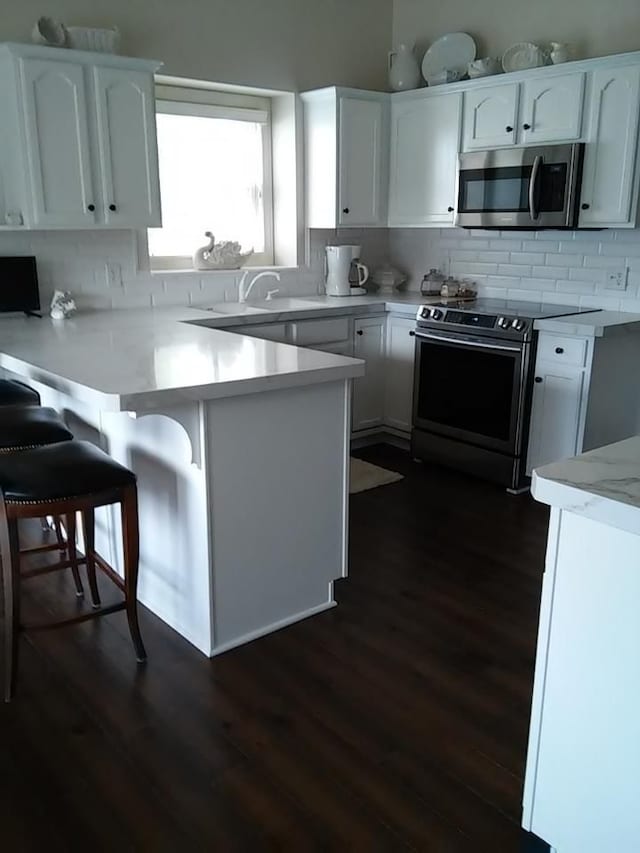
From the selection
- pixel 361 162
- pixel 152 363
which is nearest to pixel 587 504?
pixel 152 363

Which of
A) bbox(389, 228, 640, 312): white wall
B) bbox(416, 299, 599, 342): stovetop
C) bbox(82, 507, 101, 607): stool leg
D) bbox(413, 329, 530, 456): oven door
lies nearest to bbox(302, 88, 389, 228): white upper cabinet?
bbox(389, 228, 640, 312): white wall

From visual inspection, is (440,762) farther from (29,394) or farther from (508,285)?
(508,285)

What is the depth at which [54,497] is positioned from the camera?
2.14 meters

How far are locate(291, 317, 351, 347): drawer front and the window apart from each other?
0.89m

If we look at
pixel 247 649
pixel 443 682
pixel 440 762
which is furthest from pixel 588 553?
pixel 247 649

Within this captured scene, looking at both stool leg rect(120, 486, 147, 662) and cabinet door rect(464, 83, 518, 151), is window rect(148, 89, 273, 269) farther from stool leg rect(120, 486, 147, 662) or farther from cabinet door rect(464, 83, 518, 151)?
stool leg rect(120, 486, 147, 662)

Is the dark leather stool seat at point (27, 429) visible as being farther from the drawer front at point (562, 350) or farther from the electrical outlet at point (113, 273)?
the drawer front at point (562, 350)

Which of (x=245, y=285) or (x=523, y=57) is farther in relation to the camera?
(x=245, y=285)

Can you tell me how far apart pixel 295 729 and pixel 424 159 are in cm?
361

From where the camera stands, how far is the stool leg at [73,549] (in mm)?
2646

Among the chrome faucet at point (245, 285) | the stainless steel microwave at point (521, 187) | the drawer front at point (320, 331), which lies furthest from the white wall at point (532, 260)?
the chrome faucet at point (245, 285)

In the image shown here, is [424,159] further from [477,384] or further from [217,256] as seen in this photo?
[477,384]

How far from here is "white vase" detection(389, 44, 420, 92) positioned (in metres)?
4.71

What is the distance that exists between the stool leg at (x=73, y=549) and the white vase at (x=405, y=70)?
3.56 meters
